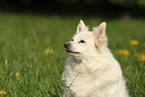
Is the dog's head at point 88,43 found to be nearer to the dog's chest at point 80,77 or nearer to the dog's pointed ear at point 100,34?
the dog's pointed ear at point 100,34

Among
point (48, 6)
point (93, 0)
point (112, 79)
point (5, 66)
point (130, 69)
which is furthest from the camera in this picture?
point (48, 6)

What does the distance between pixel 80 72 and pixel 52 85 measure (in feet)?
1.74

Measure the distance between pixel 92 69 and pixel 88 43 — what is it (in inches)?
14.7

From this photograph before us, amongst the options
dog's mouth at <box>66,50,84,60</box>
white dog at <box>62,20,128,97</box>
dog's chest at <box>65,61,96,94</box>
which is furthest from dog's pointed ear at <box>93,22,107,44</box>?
dog's chest at <box>65,61,96,94</box>

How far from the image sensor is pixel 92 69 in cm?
274

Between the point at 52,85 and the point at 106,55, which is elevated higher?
the point at 106,55

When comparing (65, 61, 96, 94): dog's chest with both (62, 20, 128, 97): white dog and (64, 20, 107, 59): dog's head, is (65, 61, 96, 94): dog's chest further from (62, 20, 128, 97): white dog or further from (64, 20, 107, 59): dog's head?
(64, 20, 107, 59): dog's head

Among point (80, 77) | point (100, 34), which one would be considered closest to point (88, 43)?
point (100, 34)

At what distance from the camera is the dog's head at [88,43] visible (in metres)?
2.68

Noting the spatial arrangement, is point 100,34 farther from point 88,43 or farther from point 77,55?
point 77,55

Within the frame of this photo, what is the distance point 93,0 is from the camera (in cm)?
1448

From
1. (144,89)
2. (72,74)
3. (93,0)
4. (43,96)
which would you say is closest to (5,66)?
(43,96)

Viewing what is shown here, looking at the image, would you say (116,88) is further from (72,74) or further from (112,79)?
(72,74)

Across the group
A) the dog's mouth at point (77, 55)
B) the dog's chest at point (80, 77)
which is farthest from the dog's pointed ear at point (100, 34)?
the dog's chest at point (80, 77)
